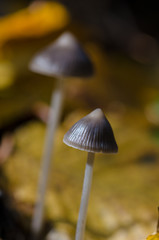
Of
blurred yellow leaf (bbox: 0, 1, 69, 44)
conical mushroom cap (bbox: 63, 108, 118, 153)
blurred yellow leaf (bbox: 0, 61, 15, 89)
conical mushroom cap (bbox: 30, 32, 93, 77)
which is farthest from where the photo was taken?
blurred yellow leaf (bbox: 0, 1, 69, 44)

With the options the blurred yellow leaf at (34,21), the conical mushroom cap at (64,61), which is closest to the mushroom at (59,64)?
the conical mushroom cap at (64,61)

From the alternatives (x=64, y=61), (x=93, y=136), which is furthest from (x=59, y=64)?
(x=93, y=136)

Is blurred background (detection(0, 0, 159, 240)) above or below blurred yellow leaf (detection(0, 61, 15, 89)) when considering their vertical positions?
below

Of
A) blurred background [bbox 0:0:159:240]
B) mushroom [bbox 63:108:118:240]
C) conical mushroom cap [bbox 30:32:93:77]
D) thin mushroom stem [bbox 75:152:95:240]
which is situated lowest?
blurred background [bbox 0:0:159:240]

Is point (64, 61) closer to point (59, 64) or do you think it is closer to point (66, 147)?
point (59, 64)

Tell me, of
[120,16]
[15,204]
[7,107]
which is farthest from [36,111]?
[120,16]

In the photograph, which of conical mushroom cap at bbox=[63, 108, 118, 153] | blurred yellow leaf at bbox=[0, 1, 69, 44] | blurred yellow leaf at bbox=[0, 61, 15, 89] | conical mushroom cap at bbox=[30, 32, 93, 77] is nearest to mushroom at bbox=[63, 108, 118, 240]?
conical mushroom cap at bbox=[63, 108, 118, 153]

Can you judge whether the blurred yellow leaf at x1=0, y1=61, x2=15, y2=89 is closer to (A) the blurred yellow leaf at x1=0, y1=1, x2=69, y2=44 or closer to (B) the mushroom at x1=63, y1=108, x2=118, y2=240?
(A) the blurred yellow leaf at x1=0, y1=1, x2=69, y2=44
